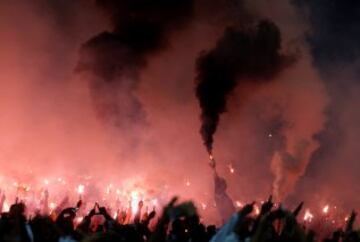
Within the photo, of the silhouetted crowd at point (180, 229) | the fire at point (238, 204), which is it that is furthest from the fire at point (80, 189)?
the silhouetted crowd at point (180, 229)

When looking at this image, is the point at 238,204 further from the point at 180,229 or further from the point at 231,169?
the point at 180,229

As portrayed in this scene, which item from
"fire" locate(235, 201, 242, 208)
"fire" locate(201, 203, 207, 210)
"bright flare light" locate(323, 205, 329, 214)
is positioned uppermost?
"fire" locate(235, 201, 242, 208)

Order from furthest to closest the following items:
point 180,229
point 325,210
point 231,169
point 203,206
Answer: point 231,169
point 203,206
point 325,210
point 180,229

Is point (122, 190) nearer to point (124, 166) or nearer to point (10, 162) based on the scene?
point (124, 166)

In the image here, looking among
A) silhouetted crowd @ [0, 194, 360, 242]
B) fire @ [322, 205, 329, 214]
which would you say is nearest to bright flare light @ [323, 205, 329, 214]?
fire @ [322, 205, 329, 214]

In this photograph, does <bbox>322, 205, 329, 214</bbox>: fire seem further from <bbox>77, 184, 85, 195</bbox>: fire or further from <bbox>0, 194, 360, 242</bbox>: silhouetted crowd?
<bbox>0, 194, 360, 242</bbox>: silhouetted crowd

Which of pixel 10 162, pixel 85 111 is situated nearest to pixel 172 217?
pixel 10 162

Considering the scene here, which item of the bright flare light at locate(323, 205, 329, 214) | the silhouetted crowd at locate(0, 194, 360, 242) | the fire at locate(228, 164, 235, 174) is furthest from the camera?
the fire at locate(228, 164, 235, 174)

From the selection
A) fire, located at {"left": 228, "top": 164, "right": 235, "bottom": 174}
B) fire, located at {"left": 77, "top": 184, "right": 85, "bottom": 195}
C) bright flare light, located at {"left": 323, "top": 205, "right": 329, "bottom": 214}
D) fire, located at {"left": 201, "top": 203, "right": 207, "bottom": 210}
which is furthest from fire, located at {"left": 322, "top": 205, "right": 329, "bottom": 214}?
fire, located at {"left": 77, "top": 184, "right": 85, "bottom": 195}

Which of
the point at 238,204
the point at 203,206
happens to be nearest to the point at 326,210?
the point at 238,204

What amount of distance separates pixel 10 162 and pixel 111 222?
28.8 meters

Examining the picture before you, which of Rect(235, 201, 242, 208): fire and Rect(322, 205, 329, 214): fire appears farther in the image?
Rect(235, 201, 242, 208): fire

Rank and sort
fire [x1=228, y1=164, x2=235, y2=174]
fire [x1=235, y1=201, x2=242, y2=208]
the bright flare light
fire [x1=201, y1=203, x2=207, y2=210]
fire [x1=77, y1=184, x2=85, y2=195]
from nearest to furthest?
fire [x1=77, y1=184, x2=85, y2=195] → the bright flare light → fire [x1=201, y1=203, x2=207, y2=210] → fire [x1=235, y1=201, x2=242, y2=208] → fire [x1=228, y1=164, x2=235, y2=174]

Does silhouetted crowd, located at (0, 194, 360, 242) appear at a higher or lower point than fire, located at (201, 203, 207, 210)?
lower
